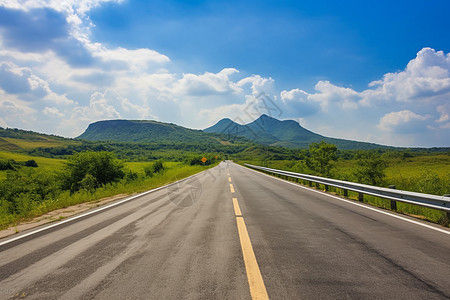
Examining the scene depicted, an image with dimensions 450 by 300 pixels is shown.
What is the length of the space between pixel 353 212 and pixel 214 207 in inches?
168

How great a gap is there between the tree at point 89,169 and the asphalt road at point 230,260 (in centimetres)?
1459

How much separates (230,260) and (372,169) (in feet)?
99.6

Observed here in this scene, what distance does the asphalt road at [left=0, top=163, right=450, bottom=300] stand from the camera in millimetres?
2408

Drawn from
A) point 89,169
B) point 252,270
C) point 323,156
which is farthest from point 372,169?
point 89,169

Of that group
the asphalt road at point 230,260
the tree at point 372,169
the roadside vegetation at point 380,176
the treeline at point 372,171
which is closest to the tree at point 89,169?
the asphalt road at point 230,260

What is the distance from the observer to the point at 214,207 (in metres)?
7.37

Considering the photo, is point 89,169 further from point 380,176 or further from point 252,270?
point 380,176

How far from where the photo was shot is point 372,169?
2733cm

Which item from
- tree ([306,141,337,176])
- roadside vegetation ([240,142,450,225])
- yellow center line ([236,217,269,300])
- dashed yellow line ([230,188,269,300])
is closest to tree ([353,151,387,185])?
roadside vegetation ([240,142,450,225])

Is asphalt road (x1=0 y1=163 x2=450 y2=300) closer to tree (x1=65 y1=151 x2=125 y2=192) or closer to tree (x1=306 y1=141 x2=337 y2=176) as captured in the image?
tree (x1=65 y1=151 x2=125 y2=192)

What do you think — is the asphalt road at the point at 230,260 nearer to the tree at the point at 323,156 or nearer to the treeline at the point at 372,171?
the treeline at the point at 372,171

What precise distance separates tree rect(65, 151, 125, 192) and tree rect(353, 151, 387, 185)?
1118 inches

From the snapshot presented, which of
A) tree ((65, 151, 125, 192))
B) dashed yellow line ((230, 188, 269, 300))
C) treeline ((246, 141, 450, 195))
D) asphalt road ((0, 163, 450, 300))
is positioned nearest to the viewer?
dashed yellow line ((230, 188, 269, 300))

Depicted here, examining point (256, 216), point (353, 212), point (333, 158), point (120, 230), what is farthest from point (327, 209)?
point (333, 158)
